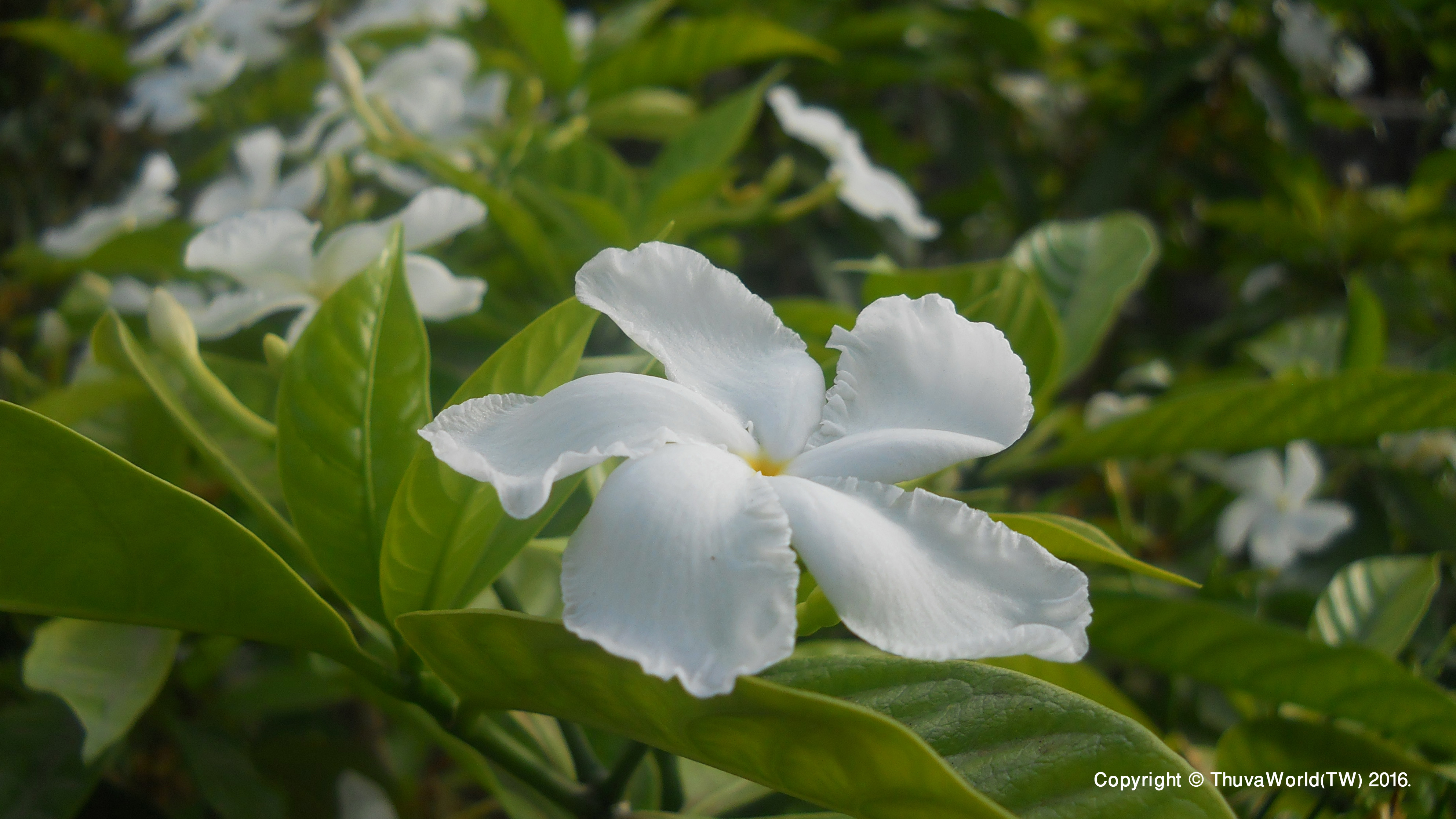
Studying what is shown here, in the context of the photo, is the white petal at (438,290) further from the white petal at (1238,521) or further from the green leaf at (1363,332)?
the white petal at (1238,521)

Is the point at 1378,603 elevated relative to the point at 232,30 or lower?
lower

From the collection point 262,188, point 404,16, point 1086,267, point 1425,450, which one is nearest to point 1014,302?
point 1086,267

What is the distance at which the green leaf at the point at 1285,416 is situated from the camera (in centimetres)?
70

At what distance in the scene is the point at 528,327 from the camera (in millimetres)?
433

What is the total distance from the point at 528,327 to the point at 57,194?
1631mm

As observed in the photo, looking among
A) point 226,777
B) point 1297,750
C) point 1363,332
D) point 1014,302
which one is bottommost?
point 226,777

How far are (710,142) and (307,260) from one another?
1.69 ft

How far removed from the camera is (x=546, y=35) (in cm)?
117

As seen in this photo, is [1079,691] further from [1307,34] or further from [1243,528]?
[1307,34]

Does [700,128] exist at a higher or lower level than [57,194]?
higher

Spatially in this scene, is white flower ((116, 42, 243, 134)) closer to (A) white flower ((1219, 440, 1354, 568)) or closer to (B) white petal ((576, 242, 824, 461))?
(B) white petal ((576, 242, 824, 461))

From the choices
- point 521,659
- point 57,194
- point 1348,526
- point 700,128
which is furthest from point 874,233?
point 57,194

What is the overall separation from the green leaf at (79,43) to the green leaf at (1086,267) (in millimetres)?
1415

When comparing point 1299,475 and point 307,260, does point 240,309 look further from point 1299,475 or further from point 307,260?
point 1299,475
